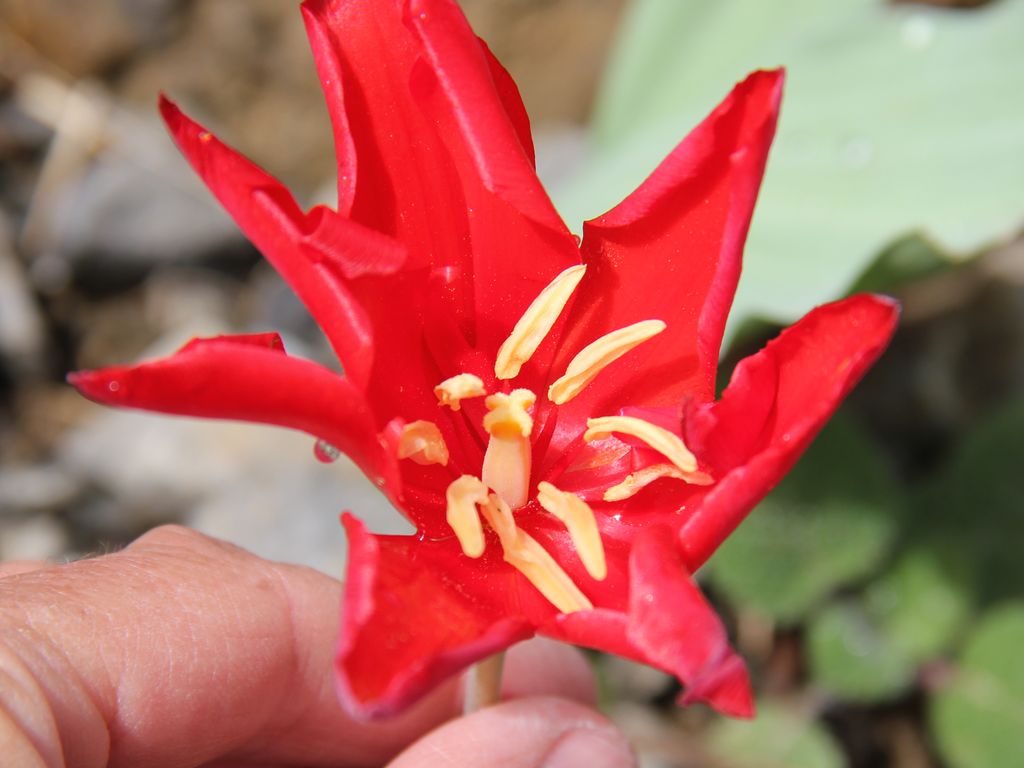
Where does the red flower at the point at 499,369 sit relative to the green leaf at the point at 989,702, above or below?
above

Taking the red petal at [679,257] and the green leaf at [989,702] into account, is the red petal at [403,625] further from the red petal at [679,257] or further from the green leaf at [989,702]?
the green leaf at [989,702]

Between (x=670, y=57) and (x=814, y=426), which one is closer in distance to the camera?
(x=814, y=426)

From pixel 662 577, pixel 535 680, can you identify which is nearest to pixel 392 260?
pixel 662 577

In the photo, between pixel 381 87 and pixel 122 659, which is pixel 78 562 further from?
pixel 381 87

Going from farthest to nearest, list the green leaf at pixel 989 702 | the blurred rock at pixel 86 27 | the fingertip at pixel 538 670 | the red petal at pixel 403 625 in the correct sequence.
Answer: the blurred rock at pixel 86 27 → the green leaf at pixel 989 702 → the fingertip at pixel 538 670 → the red petal at pixel 403 625

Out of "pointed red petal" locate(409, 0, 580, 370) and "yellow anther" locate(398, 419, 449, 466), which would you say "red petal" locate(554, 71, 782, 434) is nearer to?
"pointed red petal" locate(409, 0, 580, 370)

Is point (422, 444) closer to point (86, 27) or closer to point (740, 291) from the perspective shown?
point (740, 291)

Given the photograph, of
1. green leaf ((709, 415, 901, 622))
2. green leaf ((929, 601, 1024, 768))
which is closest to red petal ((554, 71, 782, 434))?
green leaf ((709, 415, 901, 622))

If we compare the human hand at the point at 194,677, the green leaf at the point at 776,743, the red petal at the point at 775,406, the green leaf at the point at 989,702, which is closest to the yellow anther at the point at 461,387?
the red petal at the point at 775,406
